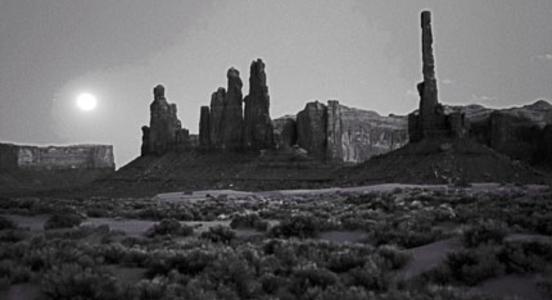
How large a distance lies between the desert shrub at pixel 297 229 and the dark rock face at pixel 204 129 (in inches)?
3712

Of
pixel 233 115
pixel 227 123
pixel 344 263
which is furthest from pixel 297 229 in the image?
pixel 233 115

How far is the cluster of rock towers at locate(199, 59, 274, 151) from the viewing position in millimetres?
103062

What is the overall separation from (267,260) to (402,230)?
15.7 feet

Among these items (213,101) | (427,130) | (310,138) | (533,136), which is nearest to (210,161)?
(213,101)

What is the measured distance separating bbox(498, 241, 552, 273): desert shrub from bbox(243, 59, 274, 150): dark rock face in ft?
303

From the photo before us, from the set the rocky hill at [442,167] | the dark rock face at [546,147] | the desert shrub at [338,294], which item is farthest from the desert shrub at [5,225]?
the dark rock face at [546,147]

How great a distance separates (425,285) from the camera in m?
7.75

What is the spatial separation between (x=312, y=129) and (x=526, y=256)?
4322 inches

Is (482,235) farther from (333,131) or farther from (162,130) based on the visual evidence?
(162,130)

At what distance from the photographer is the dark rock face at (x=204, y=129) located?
10950cm

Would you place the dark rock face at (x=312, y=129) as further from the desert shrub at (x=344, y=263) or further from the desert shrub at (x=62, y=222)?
the desert shrub at (x=344, y=263)

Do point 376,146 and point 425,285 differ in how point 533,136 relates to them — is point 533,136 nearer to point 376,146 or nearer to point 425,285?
point 376,146

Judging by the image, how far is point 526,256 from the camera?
8250mm

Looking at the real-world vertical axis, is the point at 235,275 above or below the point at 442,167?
below
